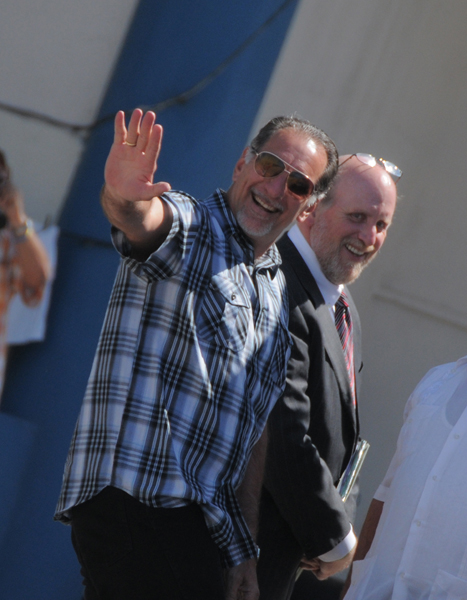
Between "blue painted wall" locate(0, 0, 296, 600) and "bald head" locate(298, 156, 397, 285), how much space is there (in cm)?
64

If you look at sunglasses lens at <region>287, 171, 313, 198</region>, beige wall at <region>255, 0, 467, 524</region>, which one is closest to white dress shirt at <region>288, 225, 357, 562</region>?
sunglasses lens at <region>287, 171, 313, 198</region>

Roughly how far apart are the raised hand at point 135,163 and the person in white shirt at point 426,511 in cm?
129

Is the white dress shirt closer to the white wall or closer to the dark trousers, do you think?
the white wall

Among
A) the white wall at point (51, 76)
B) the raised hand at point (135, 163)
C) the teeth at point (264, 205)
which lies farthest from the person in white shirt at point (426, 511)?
the white wall at point (51, 76)

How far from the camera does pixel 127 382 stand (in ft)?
5.64

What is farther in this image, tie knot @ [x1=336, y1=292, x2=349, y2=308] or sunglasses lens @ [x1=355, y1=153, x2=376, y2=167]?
sunglasses lens @ [x1=355, y1=153, x2=376, y2=167]

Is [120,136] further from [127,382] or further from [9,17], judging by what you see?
[9,17]

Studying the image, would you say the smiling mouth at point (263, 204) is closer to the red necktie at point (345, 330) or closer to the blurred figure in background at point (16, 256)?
the red necktie at point (345, 330)

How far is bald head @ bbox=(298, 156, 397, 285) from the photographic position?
295 centimetres

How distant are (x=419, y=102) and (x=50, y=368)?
3260 millimetres

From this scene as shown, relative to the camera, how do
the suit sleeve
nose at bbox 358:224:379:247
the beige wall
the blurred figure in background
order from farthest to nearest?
the beige wall, nose at bbox 358:224:379:247, the blurred figure in background, the suit sleeve

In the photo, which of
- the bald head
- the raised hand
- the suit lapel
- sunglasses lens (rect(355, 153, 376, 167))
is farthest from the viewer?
sunglasses lens (rect(355, 153, 376, 167))

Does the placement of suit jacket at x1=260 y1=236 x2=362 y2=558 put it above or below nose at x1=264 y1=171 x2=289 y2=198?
below

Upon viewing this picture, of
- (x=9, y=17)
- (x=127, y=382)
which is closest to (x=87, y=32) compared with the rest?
(x=9, y=17)
